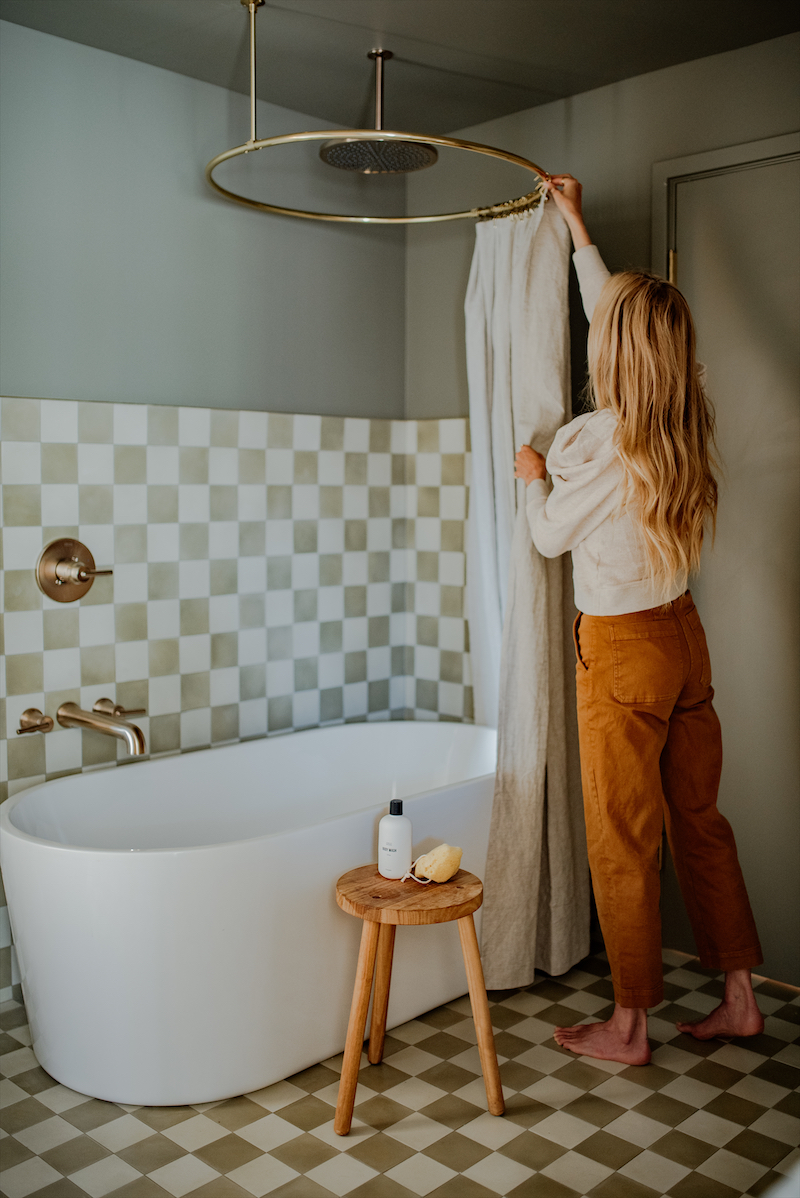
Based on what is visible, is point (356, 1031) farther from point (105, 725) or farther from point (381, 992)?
point (105, 725)

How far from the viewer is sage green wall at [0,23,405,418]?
2.73 m

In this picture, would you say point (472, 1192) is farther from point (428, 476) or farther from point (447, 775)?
point (428, 476)

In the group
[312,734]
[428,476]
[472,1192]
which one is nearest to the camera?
[472,1192]

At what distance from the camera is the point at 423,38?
109 inches

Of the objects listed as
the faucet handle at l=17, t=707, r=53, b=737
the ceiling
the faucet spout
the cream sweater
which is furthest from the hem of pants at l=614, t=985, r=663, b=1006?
the ceiling

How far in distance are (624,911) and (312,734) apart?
1209 millimetres

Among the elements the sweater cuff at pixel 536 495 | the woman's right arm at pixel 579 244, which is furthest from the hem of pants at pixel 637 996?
the woman's right arm at pixel 579 244

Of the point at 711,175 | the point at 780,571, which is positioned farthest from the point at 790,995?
the point at 711,175

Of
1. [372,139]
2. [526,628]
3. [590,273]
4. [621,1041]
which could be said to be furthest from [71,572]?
[621,1041]

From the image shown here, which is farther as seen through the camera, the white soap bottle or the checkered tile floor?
the white soap bottle

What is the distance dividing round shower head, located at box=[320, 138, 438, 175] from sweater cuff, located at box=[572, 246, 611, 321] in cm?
56

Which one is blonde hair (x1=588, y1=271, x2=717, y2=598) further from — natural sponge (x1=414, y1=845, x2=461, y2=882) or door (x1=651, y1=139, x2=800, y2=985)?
natural sponge (x1=414, y1=845, x2=461, y2=882)

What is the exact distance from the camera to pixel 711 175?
289 cm

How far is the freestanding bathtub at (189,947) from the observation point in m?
2.19
